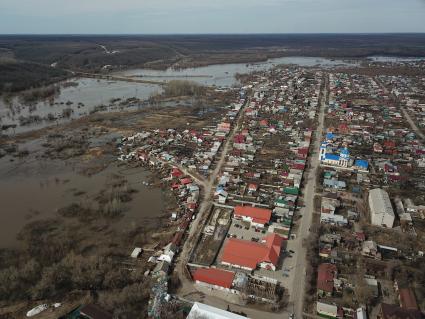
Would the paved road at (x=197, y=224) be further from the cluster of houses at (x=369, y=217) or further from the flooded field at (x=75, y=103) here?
the flooded field at (x=75, y=103)

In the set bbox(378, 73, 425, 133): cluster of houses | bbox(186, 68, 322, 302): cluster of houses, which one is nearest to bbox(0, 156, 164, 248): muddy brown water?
bbox(186, 68, 322, 302): cluster of houses

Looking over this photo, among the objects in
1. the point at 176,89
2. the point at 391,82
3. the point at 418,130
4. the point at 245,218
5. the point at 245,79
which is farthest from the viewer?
the point at 245,79

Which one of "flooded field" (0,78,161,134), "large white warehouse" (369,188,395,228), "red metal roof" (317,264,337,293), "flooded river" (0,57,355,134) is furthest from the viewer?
"flooded river" (0,57,355,134)

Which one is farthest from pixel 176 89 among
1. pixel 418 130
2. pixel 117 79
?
pixel 418 130

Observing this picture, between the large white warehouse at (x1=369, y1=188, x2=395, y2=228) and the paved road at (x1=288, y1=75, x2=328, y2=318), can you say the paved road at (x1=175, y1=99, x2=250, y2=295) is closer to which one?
the paved road at (x1=288, y1=75, x2=328, y2=318)

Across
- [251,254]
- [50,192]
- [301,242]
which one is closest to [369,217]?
[301,242]

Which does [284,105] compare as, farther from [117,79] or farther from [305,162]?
[117,79]

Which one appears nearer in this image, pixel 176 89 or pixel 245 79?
pixel 176 89

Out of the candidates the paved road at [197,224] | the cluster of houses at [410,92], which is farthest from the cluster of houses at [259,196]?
the cluster of houses at [410,92]

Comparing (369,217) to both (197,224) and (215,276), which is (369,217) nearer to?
(197,224)
